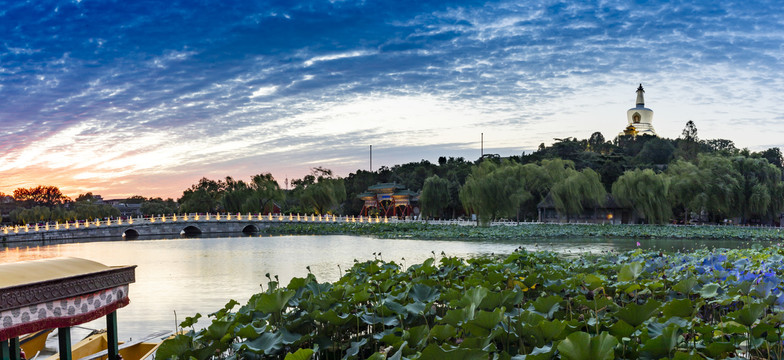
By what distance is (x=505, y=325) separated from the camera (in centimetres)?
321

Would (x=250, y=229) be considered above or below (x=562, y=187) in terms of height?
below

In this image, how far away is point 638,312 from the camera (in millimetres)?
2906

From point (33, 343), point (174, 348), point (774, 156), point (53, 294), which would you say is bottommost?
point (33, 343)

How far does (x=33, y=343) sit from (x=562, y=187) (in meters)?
28.5

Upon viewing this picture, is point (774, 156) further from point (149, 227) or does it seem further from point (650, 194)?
point (149, 227)

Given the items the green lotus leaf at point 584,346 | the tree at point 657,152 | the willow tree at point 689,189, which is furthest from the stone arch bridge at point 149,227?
the green lotus leaf at point 584,346

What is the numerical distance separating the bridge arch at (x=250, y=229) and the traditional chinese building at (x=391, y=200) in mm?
10632

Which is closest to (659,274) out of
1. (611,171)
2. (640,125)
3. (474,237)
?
(474,237)

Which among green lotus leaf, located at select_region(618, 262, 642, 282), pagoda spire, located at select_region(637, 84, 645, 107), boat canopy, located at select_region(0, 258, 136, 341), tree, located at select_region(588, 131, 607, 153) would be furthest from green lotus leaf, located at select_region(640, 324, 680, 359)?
pagoda spire, located at select_region(637, 84, 645, 107)

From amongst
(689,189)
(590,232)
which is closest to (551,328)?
(590,232)

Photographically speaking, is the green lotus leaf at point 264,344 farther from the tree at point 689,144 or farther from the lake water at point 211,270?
the tree at point 689,144

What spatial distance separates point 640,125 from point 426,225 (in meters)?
45.5

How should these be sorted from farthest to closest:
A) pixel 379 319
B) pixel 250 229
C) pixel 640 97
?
1. pixel 640 97
2. pixel 250 229
3. pixel 379 319

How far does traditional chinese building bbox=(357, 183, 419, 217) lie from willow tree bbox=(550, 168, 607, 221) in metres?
16.2
